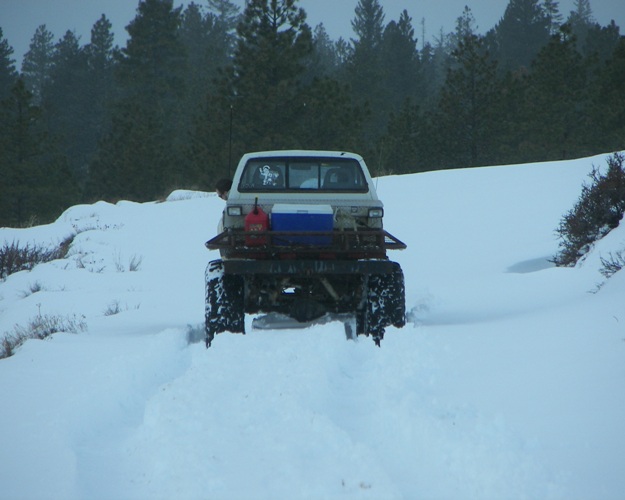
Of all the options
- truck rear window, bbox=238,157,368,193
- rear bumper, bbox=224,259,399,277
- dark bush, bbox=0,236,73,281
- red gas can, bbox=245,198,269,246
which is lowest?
dark bush, bbox=0,236,73,281

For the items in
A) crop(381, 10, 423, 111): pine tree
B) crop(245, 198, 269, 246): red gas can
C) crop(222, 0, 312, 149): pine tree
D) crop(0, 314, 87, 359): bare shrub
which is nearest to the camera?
crop(245, 198, 269, 246): red gas can

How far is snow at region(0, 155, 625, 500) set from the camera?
3553mm

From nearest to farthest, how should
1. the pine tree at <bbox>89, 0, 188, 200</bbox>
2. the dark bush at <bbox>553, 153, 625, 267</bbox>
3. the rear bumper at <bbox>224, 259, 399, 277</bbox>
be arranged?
the rear bumper at <bbox>224, 259, 399, 277</bbox>
the dark bush at <bbox>553, 153, 625, 267</bbox>
the pine tree at <bbox>89, 0, 188, 200</bbox>

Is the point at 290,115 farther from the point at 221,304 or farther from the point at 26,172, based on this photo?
the point at 221,304

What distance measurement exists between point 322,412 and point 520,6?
71.9 meters

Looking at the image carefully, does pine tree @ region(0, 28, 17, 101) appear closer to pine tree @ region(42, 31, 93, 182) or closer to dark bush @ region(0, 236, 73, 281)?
pine tree @ region(42, 31, 93, 182)

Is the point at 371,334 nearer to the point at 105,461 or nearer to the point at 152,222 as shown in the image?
the point at 105,461

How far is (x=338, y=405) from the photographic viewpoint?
189 inches

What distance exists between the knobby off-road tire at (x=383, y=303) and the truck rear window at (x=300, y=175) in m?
1.23

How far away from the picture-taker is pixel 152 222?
2061 cm

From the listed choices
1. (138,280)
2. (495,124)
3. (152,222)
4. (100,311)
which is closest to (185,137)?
(495,124)

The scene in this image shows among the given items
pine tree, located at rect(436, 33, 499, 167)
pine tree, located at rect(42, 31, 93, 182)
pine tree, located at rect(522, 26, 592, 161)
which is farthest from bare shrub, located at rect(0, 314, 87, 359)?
pine tree, located at rect(42, 31, 93, 182)

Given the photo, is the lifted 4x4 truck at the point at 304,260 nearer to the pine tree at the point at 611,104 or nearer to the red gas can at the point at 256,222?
the red gas can at the point at 256,222

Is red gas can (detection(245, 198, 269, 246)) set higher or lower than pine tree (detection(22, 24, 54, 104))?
lower
